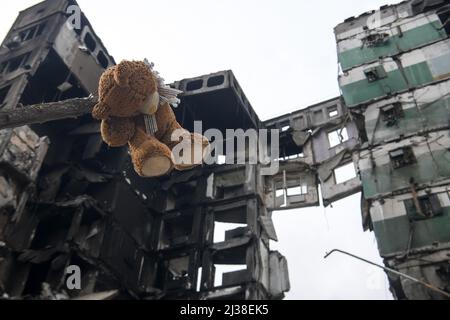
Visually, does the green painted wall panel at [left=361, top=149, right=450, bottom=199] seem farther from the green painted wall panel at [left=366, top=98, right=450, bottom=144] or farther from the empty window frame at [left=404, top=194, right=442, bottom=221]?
the green painted wall panel at [left=366, top=98, right=450, bottom=144]

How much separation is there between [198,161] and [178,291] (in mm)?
19171

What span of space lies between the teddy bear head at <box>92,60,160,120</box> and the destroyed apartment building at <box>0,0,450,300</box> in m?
14.0

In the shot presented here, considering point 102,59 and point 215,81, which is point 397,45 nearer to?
point 215,81

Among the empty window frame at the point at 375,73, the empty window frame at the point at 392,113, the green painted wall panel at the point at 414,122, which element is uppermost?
the empty window frame at the point at 375,73

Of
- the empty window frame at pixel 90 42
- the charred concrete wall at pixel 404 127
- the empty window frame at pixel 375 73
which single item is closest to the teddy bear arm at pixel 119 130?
the charred concrete wall at pixel 404 127

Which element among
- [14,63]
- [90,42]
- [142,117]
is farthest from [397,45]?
[142,117]

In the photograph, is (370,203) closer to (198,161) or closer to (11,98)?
(11,98)

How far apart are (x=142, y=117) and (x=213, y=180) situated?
894 inches

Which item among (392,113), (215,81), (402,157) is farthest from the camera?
(215,81)

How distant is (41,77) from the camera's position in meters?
24.1

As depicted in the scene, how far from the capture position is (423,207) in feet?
72.7

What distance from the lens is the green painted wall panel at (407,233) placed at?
20969 millimetres

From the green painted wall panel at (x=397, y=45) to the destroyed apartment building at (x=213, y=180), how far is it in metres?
0.10

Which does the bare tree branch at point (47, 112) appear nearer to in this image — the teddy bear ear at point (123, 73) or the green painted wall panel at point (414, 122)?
the teddy bear ear at point (123, 73)
